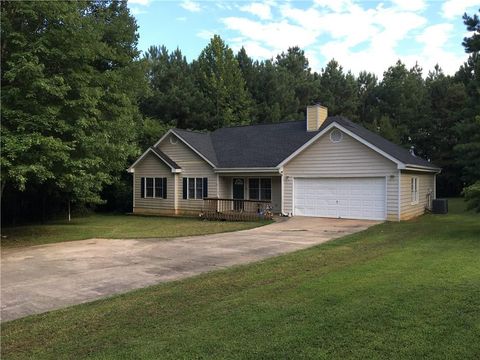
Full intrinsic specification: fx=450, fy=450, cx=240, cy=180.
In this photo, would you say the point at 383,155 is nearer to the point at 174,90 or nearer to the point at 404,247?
the point at 404,247

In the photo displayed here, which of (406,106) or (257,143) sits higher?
(406,106)

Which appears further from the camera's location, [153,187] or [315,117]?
[153,187]

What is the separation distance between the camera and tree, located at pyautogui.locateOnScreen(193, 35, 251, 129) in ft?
138

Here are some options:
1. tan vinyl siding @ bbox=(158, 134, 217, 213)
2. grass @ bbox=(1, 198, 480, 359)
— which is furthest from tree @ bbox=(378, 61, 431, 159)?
grass @ bbox=(1, 198, 480, 359)

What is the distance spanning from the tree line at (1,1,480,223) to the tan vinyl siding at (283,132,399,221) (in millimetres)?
3462

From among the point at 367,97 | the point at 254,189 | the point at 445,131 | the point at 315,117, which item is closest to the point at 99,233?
the point at 254,189

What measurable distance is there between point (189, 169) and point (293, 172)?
21.1 feet

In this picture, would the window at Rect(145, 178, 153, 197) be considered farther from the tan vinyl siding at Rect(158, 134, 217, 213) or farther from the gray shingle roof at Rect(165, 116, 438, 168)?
the gray shingle roof at Rect(165, 116, 438, 168)

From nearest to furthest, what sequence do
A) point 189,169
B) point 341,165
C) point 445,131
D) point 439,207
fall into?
1. point 341,165
2. point 439,207
3. point 189,169
4. point 445,131

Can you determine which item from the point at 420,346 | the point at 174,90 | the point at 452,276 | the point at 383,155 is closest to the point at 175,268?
the point at 452,276

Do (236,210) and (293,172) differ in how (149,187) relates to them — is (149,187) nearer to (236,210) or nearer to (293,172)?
(236,210)

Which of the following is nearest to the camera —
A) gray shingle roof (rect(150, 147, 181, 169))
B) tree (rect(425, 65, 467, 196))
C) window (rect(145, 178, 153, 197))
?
gray shingle roof (rect(150, 147, 181, 169))

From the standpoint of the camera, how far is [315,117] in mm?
24875

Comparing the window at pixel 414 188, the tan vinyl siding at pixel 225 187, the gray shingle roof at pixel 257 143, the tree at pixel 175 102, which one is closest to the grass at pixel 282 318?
the window at pixel 414 188
